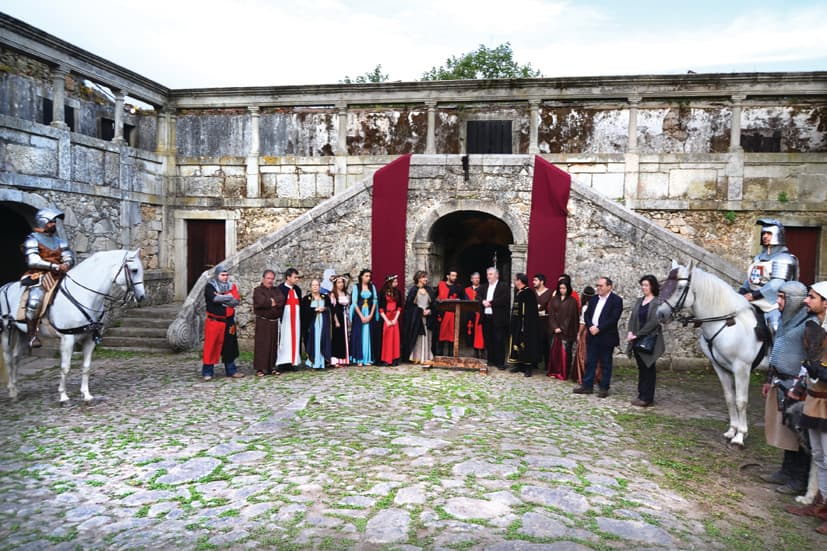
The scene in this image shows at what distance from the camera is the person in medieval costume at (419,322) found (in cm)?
1018

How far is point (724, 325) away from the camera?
6.32m

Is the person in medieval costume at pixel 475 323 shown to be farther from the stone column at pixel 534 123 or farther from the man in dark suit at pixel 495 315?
the stone column at pixel 534 123

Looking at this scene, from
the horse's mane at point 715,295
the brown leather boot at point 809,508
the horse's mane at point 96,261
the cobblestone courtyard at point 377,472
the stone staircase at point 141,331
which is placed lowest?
the brown leather boot at point 809,508

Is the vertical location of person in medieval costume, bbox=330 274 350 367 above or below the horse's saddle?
below

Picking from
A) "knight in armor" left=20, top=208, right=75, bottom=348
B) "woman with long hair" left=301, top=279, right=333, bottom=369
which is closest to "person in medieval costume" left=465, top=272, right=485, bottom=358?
"woman with long hair" left=301, top=279, right=333, bottom=369

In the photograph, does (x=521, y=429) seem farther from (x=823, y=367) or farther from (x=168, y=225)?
(x=168, y=225)

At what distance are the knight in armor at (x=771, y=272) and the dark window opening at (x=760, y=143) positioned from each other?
7762 mm

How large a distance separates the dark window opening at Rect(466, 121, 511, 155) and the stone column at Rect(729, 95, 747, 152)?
5.02m

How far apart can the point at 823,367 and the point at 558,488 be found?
7.12 feet

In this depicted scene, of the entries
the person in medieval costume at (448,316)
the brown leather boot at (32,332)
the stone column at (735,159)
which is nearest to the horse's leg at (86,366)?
the brown leather boot at (32,332)

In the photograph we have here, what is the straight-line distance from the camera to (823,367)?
4.23 meters

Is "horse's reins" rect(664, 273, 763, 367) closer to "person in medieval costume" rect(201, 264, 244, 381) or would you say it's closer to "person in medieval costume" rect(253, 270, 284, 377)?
"person in medieval costume" rect(253, 270, 284, 377)

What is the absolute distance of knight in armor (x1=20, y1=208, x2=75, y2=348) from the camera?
24.0 ft

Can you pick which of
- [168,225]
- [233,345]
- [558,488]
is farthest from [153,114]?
[558,488]
